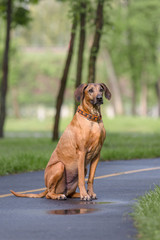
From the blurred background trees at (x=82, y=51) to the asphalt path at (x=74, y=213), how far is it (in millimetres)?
10420

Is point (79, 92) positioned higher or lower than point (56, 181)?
higher

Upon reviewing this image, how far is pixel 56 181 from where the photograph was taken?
966 cm

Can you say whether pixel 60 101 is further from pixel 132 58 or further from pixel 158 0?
pixel 132 58

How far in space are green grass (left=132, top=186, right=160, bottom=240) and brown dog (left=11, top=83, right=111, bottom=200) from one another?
1090 millimetres

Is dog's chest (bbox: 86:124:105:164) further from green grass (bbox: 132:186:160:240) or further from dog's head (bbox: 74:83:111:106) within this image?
green grass (bbox: 132:186:160:240)

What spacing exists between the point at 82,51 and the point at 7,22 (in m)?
5.32

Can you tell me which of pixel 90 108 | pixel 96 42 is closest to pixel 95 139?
pixel 90 108

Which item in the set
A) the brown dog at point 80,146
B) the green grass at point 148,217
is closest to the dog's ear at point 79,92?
the brown dog at point 80,146

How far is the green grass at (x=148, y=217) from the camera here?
6.70 meters

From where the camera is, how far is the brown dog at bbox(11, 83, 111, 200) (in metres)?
9.39

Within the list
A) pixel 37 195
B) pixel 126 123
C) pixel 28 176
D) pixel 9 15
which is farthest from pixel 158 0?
pixel 37 195

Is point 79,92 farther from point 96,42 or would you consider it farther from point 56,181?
point 96,42

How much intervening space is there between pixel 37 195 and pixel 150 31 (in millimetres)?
→ 46548

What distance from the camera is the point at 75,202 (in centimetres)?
953
